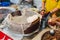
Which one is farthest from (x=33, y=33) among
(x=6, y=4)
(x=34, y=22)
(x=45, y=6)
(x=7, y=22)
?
(x=6, y=4)

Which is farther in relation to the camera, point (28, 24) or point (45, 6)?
point (45, 6)

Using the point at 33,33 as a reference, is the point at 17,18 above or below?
above

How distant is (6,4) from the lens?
1.86 meters

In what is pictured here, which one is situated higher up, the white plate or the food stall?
the food stall

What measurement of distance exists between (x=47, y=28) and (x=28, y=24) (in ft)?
0.60

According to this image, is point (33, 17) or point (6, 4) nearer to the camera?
point (33, 17)

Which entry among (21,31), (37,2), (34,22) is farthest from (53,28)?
(37,2)

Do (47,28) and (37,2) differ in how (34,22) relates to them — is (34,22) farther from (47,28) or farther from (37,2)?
(37,2)

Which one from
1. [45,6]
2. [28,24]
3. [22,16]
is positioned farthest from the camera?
[45,6]

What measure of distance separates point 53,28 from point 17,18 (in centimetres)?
32

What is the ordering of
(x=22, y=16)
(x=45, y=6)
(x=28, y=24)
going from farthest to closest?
(x=45, y=6)
(x=22, y=16)
(x=28, y=24)

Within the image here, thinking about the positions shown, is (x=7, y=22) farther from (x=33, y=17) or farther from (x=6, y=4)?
(x=6, y=4)

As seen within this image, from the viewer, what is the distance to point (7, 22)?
4.32 feet

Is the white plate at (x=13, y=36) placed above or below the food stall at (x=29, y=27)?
below
